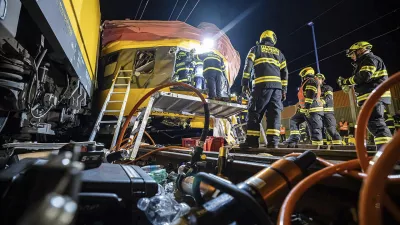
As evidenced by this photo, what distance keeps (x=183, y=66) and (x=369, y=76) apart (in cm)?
452

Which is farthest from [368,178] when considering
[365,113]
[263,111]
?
[263,111]

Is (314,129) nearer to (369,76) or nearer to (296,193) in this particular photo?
(369,76)

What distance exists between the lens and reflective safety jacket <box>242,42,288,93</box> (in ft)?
12.4

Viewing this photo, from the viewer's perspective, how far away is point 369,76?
393 centimetres

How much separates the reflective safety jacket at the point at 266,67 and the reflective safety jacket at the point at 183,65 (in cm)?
282

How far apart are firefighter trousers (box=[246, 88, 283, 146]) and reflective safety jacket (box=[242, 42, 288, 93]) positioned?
130 mm

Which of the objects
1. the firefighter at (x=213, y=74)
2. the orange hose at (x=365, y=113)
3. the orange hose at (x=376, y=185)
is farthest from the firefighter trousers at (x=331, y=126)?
the orange hose at (x=376, y=185)

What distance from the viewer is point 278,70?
13.1 feet

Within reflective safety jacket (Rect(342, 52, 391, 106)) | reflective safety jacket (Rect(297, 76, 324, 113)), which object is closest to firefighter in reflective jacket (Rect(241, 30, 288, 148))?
reflective safety jacket (Rect(342, 52, 391, 106))

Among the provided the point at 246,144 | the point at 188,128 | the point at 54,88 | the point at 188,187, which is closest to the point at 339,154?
the point at 246,144

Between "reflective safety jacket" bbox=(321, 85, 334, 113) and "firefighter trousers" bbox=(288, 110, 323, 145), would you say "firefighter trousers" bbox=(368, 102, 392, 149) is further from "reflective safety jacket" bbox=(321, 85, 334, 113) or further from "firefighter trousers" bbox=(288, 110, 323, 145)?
"reflective safety jacket" bbox=(321, 85, 334, 113)

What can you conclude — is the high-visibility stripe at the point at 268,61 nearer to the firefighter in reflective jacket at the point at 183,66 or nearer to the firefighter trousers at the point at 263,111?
the firefighter trousers at the point at 263,111

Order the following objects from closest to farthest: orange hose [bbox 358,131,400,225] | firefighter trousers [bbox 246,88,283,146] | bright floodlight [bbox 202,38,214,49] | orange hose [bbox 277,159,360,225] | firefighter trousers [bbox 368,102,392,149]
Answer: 1. orange hose [bbox 358,131,400,225]
2. orange hose [bbox 277,159,360,225]
3. firefighter trousers [bbox 368,102,392,149]
4. firefighter trousers [bbox 246,88,283,146]
5. bright floodlight [bbox 202,38,214,49]

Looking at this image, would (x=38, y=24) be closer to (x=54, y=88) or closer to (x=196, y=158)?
(x=54, y=88)
